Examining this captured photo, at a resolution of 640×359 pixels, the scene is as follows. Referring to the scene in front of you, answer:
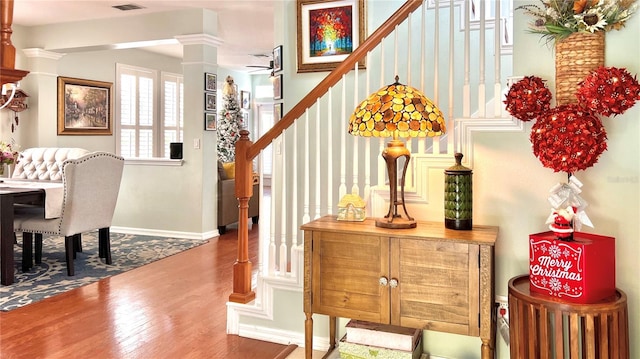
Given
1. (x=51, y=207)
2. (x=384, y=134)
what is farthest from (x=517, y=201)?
(x=51, y=207)

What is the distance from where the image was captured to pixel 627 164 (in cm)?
219

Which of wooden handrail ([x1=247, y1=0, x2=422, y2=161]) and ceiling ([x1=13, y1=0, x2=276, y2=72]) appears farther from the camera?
ceiling ([x1=13, y1=0, x2=276, y2=72])

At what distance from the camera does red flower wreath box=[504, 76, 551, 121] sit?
2.19 m

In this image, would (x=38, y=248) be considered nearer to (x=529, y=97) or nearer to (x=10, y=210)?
(x=10, y=210)

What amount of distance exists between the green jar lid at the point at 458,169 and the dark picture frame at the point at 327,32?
206 cm

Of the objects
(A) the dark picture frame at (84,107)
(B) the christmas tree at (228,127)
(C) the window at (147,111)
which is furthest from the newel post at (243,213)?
(B) the christmas tree at (228,127)

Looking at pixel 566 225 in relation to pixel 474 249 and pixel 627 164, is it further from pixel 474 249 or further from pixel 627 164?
pixel 627 164

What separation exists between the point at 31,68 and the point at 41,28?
0.56 metres

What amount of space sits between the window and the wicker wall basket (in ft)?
24.3

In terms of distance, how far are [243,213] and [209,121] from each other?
3429mm

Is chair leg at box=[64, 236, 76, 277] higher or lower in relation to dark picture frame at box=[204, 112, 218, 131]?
lower

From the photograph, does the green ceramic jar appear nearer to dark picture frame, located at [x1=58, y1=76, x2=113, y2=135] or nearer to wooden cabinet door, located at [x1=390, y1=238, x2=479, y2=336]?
wooden cabinet door, located at [x1=390, y1=238, x2=479, y2=336]

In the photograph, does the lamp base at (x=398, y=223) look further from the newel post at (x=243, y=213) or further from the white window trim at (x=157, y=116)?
the white window trim at (x=157, y=116)

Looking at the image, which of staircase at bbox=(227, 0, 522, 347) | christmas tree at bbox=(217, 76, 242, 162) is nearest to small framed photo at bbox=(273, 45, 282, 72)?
staircase at bbox=(227, 0, 522, 347)
